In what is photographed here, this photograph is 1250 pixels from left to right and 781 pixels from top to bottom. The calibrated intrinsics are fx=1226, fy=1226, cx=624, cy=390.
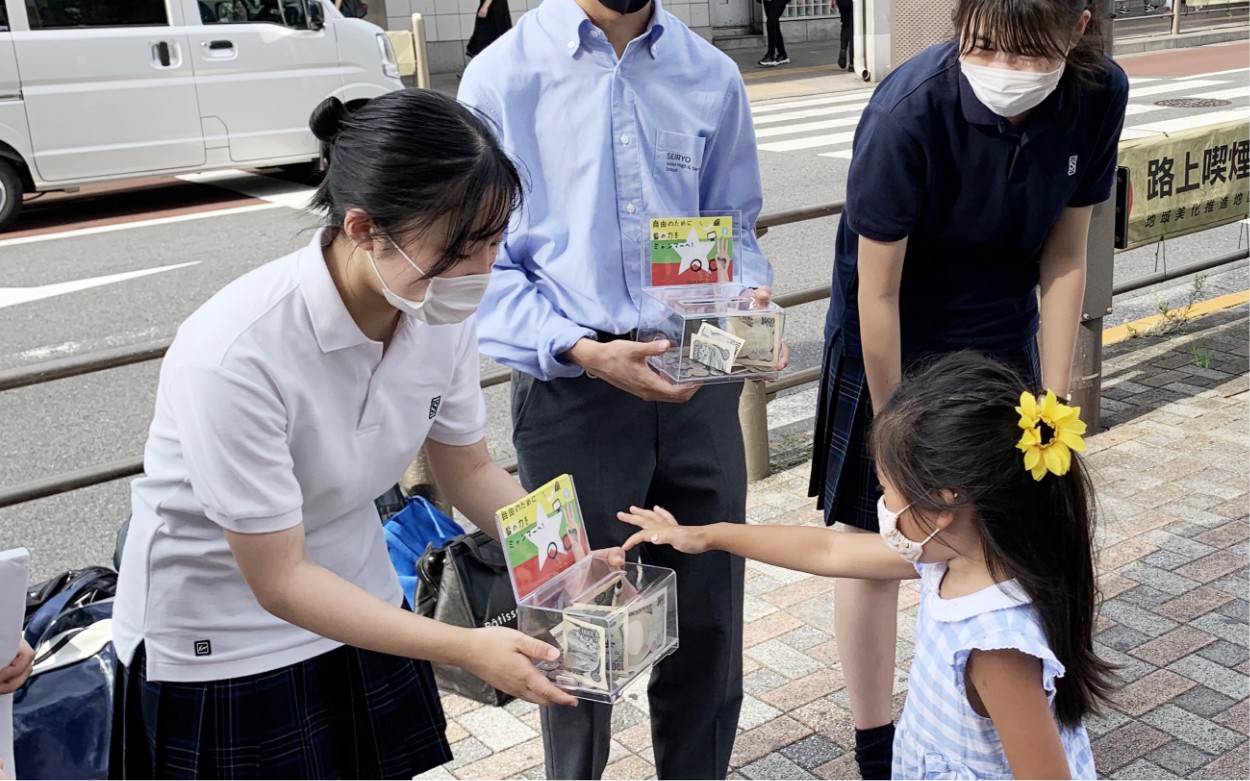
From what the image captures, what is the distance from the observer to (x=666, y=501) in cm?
257

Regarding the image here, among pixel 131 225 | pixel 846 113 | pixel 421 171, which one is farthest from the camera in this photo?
pixel 846 113

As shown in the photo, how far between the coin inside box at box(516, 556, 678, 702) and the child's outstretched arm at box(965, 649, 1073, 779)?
21.1 inches

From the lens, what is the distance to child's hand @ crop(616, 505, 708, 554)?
7.40ft

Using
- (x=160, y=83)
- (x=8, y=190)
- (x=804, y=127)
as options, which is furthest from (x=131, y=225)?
(x=804, y=127)

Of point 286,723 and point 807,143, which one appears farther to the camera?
point 807,143

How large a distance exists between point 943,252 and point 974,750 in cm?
106

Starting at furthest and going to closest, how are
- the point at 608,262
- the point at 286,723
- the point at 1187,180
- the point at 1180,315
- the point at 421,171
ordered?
the point at 1180,315, the point at 1187,180, the point at 608,262, the point at 286,723, the point at 421,171

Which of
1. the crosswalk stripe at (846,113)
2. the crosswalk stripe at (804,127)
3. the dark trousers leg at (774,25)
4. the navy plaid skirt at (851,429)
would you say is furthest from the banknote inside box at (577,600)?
the dark trousers leg at (774,25)

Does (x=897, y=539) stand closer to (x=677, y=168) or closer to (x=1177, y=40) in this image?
(x=677, y=168)

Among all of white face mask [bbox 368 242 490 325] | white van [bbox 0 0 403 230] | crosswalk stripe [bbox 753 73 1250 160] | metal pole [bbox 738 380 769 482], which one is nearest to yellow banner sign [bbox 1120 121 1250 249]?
metal pole [bbox 738 380 769 482]

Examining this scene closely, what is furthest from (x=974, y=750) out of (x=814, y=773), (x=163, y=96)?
(x=163, y=96)

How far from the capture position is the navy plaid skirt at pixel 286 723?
189cm

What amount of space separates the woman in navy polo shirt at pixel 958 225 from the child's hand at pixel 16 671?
1682 mm

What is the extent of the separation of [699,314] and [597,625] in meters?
0.76
